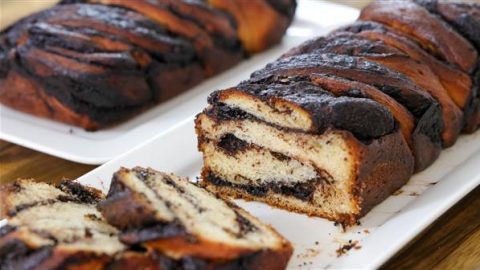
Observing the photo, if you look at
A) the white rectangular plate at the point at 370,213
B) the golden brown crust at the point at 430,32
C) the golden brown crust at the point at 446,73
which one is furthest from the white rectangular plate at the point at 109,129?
the golden brown crust at the point at 446,73

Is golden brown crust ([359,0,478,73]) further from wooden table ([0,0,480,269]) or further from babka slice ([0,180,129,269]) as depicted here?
babka slice ([0,180,129,269])

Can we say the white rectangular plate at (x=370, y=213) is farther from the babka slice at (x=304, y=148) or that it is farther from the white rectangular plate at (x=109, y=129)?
the white rectangular plate at (x=109, y=129)

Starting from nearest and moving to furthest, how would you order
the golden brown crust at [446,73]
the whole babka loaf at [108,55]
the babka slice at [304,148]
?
the babka slice at [304,148]
the golden brown crust at [446,73]
the whole babka loaf at [108,55]

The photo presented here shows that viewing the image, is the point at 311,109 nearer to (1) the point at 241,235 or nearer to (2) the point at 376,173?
(2) the point at 376,173

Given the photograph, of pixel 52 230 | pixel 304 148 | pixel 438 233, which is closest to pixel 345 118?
pixel 304 148

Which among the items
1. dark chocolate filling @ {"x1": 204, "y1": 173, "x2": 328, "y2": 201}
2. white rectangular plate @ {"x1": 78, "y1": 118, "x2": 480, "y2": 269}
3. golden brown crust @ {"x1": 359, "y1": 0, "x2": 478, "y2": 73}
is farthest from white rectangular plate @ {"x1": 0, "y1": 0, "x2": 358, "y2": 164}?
golden brown crust @ {"x1": 359, "y1": 0, "x2": 478, "y2": 73}
